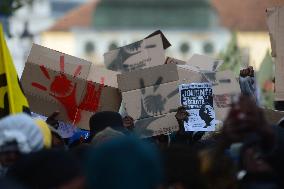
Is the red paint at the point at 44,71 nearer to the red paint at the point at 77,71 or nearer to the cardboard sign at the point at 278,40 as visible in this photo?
the red paint at the point at 77,71

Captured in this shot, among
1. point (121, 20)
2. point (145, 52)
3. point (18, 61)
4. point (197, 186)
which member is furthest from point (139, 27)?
point (197, 186)

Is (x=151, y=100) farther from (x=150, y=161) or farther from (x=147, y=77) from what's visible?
(x=150, y=161)

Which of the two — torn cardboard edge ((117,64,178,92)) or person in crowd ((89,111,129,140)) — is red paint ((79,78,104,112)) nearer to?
torn cardboard edge ((117,64,178,92))

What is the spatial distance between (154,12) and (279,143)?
89.8m

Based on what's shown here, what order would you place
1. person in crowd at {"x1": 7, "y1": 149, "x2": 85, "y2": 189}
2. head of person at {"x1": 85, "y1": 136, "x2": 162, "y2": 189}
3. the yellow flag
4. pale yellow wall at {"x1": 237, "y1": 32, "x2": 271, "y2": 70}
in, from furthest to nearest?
1. pale yellow wall at {"x1": 237, "y1": 32, "x2": 271, "y2": 70}
2. the yellow flag
3. person in crowd at {"x1": 7, "y1": 149, "x2": 85, "y2": 189}
4. head of person at {"x1": 85, "y1": 136, "x2": 162, "y2": 189}

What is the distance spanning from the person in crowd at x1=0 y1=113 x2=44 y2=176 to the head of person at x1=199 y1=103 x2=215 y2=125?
173 inches

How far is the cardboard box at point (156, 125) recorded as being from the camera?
9406 millimetres

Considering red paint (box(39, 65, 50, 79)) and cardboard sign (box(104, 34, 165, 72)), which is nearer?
red paint (box(39, 65, 50, 79))

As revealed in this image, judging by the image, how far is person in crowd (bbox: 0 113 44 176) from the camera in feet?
17.2

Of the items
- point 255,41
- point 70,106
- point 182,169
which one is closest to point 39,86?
point 70,106

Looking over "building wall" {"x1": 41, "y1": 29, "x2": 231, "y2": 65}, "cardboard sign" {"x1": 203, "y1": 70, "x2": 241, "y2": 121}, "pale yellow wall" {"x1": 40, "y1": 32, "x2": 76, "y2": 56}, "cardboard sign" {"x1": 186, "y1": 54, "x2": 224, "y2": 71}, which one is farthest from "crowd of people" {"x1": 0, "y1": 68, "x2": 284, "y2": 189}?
"pale yellow wall" {"x1": 40, "y1": 32, "x2": 76, "y2": 56}

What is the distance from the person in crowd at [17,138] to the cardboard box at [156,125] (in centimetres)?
402

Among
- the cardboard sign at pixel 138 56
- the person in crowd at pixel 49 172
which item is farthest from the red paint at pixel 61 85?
the person in crowd at pixel 49 172

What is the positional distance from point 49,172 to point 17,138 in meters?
0.85
